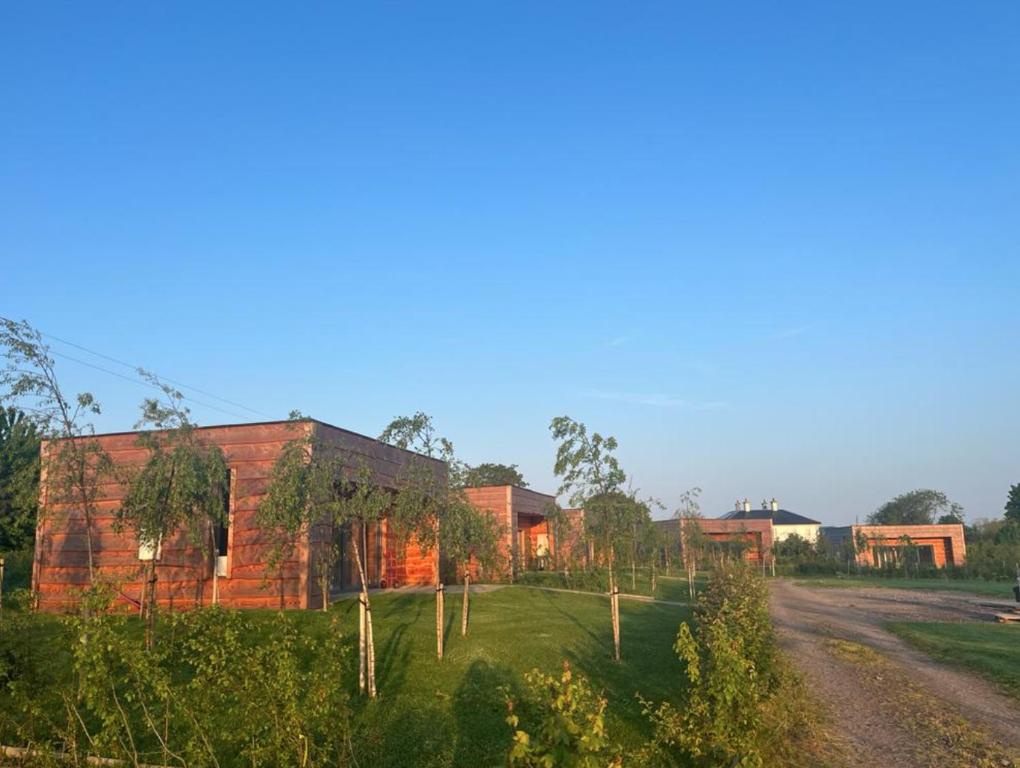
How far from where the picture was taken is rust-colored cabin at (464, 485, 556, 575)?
3098 centimetres

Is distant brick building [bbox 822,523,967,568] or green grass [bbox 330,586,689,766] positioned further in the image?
distant brick building [bbox 822,523,967,568]

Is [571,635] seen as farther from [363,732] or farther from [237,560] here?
[237,560]

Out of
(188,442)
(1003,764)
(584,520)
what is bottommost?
(1003,764)

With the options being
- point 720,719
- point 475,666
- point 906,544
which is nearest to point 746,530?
point 906,544

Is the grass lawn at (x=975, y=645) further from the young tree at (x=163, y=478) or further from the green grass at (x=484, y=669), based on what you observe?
the young tree at (x=163, y=478)

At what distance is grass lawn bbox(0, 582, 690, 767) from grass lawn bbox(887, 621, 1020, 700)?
487cm

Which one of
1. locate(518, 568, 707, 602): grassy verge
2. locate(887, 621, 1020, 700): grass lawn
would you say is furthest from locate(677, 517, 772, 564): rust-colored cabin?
locate(887, 621, 1020, 700): grass lawn

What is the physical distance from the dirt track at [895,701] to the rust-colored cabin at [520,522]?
12432 millimetres

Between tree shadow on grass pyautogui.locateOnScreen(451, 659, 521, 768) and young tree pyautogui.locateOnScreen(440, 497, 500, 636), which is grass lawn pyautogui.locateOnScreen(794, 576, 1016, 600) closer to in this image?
young tree pyautogui.locateOnScreen(440, 497, 500, 636)

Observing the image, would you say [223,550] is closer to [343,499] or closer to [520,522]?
[343,499]

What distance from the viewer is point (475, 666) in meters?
11.4

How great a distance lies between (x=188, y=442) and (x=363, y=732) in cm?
693

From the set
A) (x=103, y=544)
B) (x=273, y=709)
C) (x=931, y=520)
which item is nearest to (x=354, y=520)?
(x=273, y=709)

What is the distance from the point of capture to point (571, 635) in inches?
577
